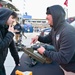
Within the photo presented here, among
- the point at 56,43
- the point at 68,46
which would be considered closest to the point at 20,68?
the point at 56,43

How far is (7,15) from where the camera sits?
90.1 inches

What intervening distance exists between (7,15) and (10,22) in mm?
98

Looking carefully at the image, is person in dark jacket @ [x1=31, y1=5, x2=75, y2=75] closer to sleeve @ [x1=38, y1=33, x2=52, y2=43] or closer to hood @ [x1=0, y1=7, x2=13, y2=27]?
hood @ [x1=0, y1=7, x2=13, y2=27]

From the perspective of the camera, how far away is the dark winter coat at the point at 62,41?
86.4 inches

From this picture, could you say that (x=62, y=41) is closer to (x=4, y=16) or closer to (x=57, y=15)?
(x=57, y=15)

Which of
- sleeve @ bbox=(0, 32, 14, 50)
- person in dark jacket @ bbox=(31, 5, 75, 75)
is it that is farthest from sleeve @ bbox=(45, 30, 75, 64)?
sleeve @ bbox=(0, 32, 14, 50)

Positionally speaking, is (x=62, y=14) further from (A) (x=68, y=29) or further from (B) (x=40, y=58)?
(B) (x=40, y=58)

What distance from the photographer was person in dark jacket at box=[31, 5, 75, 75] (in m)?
2.20

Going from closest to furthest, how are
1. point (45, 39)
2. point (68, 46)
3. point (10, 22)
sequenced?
point (68, 46)
point (10, 22)
point (45, 39)

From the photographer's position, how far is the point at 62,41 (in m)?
2.23

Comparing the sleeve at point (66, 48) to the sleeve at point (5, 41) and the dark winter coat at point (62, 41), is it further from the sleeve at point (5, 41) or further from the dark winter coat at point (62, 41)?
the sleeve at point (5, 41)

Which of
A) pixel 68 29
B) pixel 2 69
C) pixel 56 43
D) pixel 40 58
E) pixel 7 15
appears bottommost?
pixel 2 69

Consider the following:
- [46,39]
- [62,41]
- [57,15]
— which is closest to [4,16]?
[57,15]

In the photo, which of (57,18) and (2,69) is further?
(2,69)
